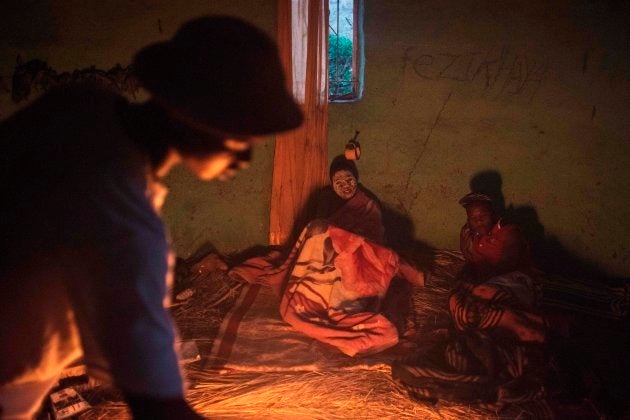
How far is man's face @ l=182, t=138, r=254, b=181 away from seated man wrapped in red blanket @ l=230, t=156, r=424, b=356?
3043 millimetres

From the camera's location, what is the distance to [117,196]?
96 cm

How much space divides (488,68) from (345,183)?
1.94m

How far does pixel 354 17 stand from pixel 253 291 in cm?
312

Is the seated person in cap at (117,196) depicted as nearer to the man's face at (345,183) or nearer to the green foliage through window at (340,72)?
the man's face at (345,183)

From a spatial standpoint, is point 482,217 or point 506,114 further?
point 506,114

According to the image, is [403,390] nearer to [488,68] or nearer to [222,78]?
[222,78]

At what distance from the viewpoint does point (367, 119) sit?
217 inches

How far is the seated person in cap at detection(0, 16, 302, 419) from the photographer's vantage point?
919 millimetres

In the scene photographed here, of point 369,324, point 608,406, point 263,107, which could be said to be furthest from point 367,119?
point 263,107

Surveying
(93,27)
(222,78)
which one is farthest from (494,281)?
(93,27)

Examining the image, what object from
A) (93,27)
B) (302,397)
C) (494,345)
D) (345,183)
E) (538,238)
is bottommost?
(302,397)

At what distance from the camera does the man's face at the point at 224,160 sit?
1.09 metres

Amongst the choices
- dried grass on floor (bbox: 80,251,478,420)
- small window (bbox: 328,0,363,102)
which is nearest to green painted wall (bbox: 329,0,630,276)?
small window (bbox: 328,0,363,102)

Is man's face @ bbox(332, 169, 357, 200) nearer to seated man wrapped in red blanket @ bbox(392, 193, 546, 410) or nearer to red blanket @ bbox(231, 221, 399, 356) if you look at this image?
red blanket @ bbox(231, 221, 399, 356)
